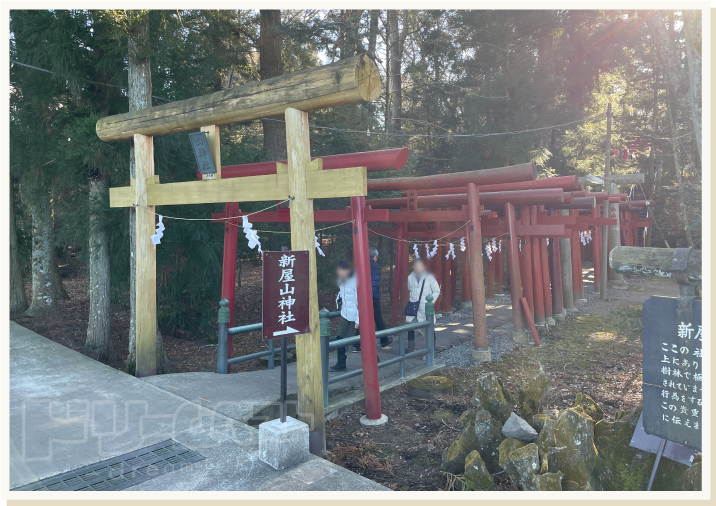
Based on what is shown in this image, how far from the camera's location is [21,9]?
7.96 metres

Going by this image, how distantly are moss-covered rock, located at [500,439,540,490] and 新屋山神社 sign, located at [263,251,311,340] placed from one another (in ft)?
6.71

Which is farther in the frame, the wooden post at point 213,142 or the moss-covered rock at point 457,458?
the wooden post at point 213,142

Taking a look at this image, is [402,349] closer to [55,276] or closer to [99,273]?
[99,273]

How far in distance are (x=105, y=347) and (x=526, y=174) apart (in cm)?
800

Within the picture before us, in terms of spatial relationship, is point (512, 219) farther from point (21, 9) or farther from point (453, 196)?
point (21, 9)

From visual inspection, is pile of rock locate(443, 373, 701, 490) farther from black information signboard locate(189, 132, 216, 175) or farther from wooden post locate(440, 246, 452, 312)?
wooden post locate(440, 246, 452, 312)

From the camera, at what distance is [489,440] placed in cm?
461

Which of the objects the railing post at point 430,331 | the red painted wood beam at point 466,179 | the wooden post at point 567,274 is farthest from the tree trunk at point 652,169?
the railing post at point 430,331

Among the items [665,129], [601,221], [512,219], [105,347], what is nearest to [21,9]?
[105,347]

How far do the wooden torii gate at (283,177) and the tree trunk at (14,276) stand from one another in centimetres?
746

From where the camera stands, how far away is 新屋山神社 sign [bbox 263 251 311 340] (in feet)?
13.4

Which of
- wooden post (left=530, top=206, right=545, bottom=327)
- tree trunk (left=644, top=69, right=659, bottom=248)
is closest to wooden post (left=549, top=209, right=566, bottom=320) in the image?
wooden post (left=530, top=206, right=545, bottom=327)

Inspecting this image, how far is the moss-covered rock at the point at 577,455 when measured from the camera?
12.9ft

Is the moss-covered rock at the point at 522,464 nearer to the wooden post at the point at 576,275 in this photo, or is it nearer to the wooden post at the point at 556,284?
the wooden post at the point at 556,284
